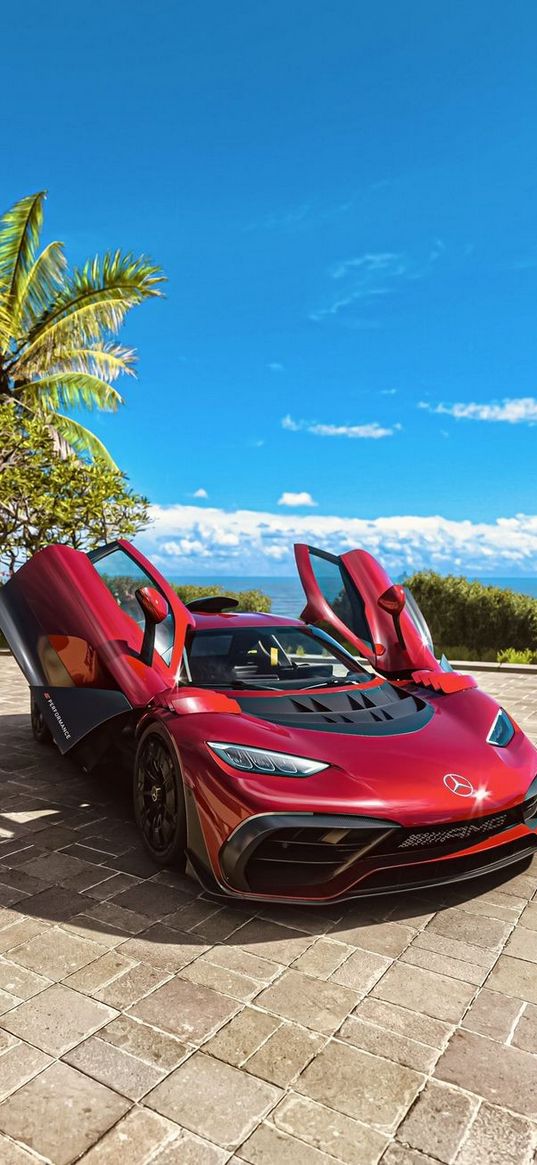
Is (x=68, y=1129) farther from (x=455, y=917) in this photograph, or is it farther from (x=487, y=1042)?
(x=455, y=917)

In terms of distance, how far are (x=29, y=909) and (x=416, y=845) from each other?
166 centimetres

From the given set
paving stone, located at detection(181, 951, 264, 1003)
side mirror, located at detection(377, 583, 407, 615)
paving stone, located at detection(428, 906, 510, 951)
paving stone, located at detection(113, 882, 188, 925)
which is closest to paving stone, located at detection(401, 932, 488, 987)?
paving stone, located at detection(428, 906, 510, 951)

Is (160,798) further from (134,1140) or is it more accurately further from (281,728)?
(134,1140)

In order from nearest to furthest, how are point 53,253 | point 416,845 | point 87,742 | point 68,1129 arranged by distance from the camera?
point 68,1129, point 416,845, point 87,742, point 53,253

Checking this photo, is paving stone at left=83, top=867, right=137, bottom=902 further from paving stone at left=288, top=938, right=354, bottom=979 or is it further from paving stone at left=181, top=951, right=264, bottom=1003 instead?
paving stone at left=288, top=938, right=354, bottom=979

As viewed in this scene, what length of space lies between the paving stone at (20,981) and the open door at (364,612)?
9.36ft

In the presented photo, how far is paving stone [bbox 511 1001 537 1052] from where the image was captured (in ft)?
7.84

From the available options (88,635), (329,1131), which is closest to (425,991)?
(329,1131)

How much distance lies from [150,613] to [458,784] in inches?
68.7

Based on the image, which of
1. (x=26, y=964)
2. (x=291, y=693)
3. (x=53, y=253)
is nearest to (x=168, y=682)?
(x=291, y=693)

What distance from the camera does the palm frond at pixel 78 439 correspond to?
57.7 ft

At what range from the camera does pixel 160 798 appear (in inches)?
148

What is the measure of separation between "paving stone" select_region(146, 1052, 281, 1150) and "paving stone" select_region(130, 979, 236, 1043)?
174 millimetres

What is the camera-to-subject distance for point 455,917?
328 cm
